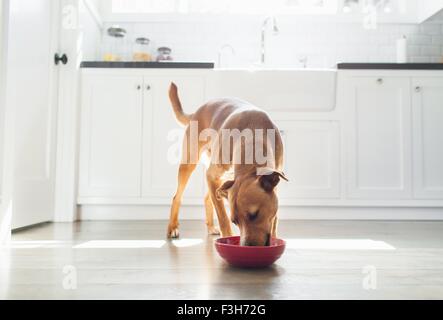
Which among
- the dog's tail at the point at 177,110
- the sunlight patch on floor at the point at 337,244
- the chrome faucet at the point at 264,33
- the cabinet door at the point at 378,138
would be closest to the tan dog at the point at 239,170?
the dog's tail at the point at 177,110

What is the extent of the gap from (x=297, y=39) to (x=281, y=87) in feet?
3.19

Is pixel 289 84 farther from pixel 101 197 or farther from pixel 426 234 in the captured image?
pixel 101 197

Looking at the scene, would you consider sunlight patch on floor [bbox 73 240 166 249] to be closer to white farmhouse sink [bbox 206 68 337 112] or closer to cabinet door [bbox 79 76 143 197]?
cabinet door [bbox 79 76 143 197]

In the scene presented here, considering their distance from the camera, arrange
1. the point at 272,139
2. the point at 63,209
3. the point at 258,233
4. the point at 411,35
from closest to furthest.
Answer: the point at 258,233 < the point at 272,139 < the point at 63,209 < the point at 411,35

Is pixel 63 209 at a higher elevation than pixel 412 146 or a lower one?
lower

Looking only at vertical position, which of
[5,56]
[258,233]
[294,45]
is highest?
[294,45]

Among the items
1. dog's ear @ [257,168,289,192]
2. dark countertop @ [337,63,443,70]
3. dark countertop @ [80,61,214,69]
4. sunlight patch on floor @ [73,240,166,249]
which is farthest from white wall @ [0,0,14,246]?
dark countertop @ [337,63,443,70]

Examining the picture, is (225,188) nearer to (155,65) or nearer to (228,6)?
(155,65)

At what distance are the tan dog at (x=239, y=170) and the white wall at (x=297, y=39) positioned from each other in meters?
1.59

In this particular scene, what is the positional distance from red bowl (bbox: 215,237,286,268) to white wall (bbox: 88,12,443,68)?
2.37 m

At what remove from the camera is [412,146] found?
98.3 inches

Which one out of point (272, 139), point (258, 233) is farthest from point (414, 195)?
point (258, 233)

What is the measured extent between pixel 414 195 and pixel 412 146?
329mm

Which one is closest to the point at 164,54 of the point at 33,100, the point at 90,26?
the point at 90,26
